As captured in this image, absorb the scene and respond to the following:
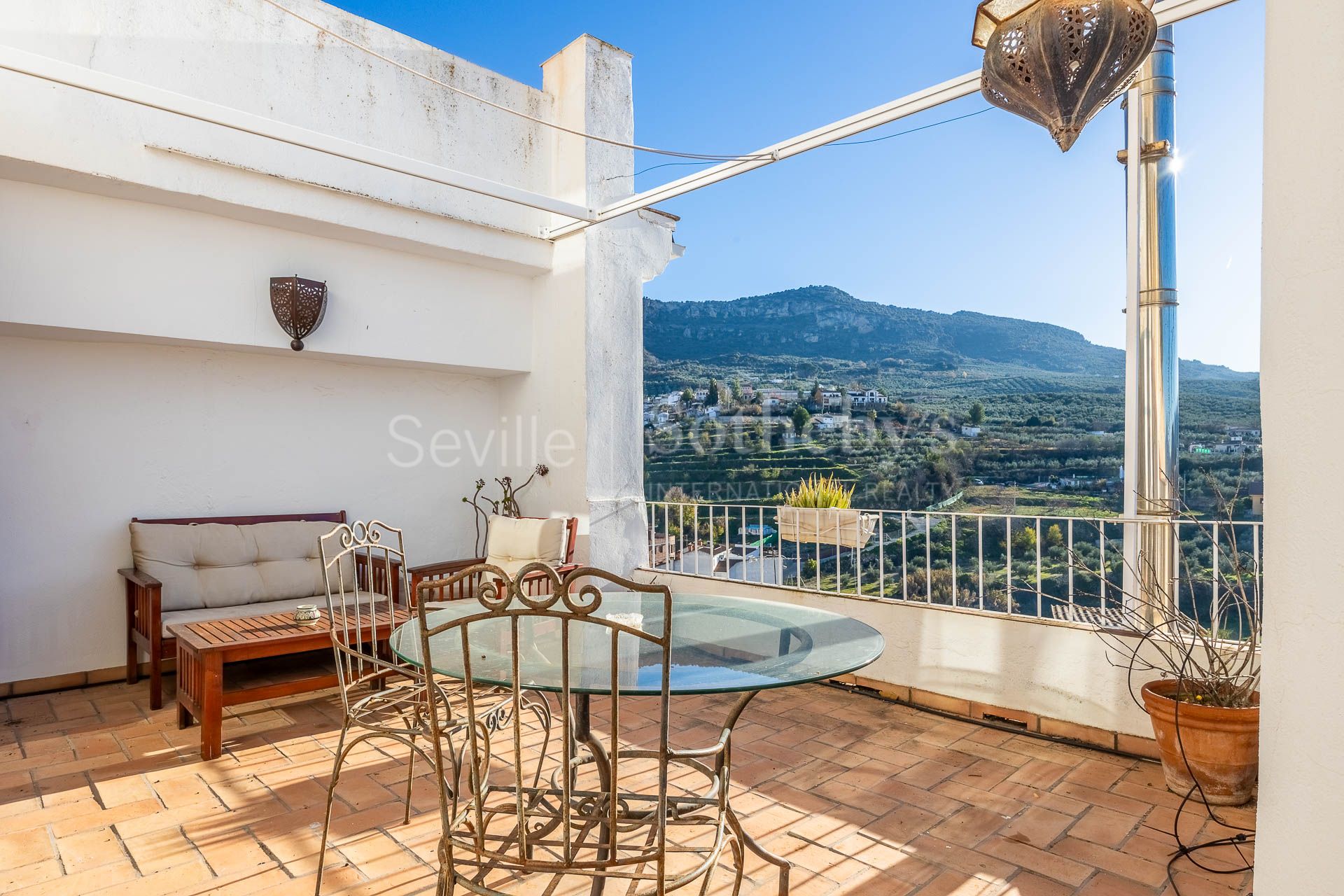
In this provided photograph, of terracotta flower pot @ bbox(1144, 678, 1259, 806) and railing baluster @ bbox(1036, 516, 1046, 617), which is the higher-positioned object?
railing baluster @ bbox(1036, 516, 1046, 617)

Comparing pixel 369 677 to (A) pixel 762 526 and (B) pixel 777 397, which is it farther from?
(B) pixel 777 397

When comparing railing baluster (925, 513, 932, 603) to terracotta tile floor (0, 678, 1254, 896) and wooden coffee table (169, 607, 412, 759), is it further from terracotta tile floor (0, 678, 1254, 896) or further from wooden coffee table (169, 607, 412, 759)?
wooden coffee table (169, 607, 412, 759)

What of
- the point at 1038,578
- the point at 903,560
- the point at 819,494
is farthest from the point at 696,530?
the point at 1038,578

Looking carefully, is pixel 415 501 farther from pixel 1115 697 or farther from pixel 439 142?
pixel 1115 697

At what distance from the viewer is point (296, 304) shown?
4.35 metres

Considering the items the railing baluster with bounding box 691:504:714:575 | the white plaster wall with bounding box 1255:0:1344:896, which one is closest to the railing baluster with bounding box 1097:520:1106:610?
the white plaster wall with bounding box 1255:0:1344:896

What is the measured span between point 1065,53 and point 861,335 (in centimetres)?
768

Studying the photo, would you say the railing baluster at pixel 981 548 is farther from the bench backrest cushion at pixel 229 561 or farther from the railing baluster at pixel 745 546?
the bench backrest cushion at pixel 229 561

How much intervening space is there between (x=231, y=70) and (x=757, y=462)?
186 inches

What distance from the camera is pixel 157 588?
147 inches

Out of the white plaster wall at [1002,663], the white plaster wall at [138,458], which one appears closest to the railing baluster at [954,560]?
the white plaster wall at [1002,663]

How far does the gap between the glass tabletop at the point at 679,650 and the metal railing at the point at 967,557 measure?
1566mm

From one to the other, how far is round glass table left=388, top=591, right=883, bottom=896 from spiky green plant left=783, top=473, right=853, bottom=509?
2.36m

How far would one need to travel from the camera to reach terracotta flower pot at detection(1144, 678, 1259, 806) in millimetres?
2574
